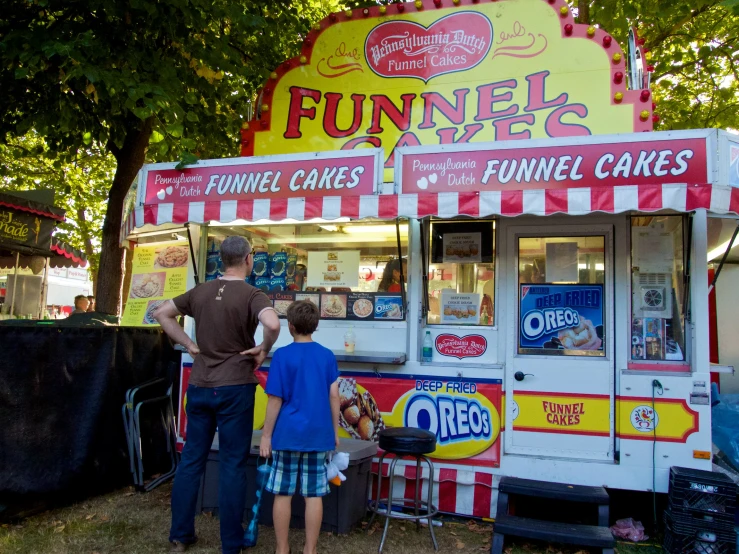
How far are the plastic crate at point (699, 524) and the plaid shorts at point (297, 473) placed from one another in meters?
2.36

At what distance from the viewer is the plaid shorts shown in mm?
3354

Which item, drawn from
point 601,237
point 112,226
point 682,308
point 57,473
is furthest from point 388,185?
point 112,226

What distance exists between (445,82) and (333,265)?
2025mm

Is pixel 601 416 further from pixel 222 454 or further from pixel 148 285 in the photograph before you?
pixel 148 285

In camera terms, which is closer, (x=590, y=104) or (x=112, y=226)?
(x=590, y=104)

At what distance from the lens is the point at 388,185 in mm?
4582

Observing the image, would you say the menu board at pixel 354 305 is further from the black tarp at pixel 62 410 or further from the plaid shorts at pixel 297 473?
the plaid shorts at pixel 297 473

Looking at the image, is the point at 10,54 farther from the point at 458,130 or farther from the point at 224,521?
the point at 224,521

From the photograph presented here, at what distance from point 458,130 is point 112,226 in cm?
497

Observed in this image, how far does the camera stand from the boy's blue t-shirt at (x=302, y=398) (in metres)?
3.30

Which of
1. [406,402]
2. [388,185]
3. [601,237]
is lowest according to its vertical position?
[406,402]

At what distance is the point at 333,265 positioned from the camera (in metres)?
5.19

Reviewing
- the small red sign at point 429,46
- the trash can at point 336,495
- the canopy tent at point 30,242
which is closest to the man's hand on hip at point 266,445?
the trash can at point 336,495

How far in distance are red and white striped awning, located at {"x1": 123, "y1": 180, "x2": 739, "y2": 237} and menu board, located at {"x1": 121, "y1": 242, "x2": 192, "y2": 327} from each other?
100cm
